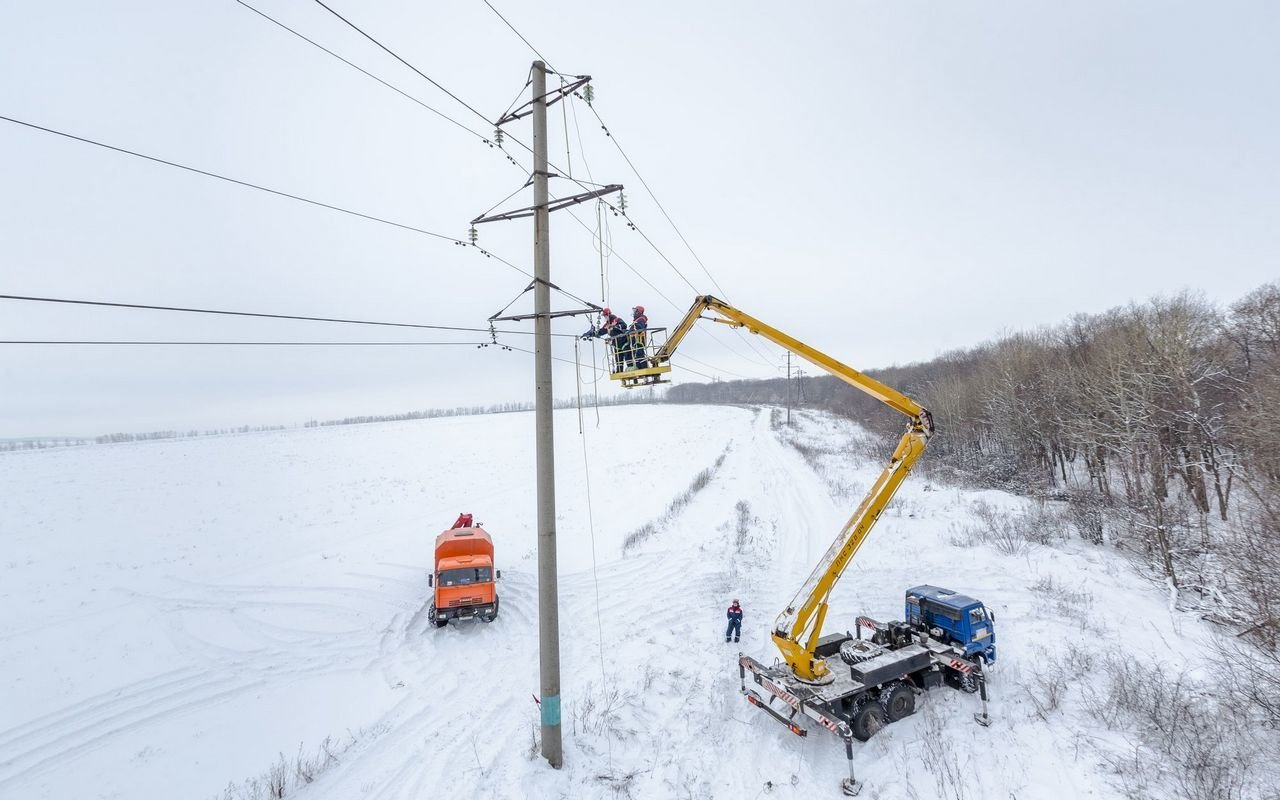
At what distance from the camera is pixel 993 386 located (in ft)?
137

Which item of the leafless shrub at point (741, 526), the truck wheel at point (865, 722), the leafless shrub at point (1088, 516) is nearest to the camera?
the truck wheel at point (865, 722)

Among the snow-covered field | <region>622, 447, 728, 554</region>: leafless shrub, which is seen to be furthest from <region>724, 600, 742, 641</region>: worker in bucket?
<region>622, 447, 728, 554</region>: leafless shrub

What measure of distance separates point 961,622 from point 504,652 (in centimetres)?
1112

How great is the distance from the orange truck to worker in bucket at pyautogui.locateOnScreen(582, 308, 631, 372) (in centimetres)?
876

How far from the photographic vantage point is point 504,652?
43.2 ft

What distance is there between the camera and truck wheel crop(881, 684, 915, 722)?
372 inches

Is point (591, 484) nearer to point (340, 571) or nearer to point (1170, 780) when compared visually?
point (340, 571)

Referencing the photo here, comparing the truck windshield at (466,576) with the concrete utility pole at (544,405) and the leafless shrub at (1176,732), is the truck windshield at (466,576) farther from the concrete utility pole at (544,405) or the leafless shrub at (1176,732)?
the leafless shrub at (1176,732)

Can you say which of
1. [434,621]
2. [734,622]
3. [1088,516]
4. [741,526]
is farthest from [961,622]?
[1088,516]

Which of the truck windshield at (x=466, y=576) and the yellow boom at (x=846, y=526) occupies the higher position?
the yellow boom at (x=846, y=526)

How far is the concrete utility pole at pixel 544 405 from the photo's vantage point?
25.4 ft

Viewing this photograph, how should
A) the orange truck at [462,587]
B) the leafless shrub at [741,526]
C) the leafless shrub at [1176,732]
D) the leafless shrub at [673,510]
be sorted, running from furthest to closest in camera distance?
the leafless shrub at [673,510]
the leafless shrub at [741,526]
the orange truck at [462,587]
the leafless shrub at [1176,732]

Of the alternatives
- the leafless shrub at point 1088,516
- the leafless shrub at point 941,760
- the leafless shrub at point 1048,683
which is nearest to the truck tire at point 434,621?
the leafless shrub at point 941,760

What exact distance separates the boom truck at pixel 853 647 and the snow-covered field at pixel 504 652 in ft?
1.72
